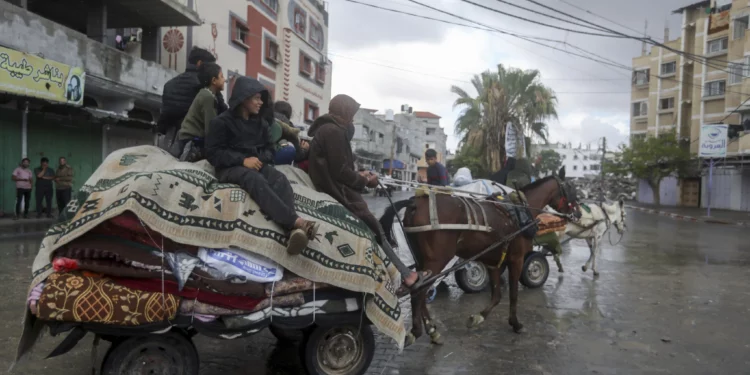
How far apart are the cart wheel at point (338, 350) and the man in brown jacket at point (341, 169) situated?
0.66m

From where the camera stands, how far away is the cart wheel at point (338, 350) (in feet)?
13.3

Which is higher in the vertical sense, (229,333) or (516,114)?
(516,114)

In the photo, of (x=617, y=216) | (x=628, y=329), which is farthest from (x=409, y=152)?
(x=628, y=329)

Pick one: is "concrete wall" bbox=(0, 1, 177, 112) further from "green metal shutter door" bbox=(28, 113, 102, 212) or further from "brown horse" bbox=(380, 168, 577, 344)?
"brown horse" bbox=(380, 168, 577, 344)

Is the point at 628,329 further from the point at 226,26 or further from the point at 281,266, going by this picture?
the point at 226,26

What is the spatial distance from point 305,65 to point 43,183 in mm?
18096

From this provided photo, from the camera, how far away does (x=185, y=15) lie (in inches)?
662

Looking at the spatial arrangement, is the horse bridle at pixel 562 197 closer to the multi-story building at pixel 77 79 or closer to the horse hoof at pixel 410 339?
the horse hoof at pixel 410 339

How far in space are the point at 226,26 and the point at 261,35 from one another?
3343 millimetres

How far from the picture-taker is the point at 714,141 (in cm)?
2675

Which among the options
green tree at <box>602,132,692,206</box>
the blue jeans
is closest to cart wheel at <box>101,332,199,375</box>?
the blue jeans

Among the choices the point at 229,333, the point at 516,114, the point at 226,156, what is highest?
the point at 516,114

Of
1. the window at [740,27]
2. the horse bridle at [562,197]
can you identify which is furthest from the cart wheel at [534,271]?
the window at [740,27]

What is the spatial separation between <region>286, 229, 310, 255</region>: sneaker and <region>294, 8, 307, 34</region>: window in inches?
1015
